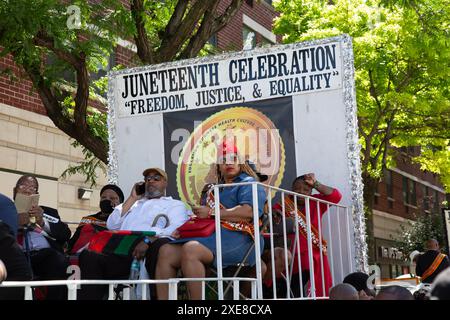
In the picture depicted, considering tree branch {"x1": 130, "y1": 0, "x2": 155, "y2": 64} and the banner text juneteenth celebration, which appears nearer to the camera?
the banner text juneteenth celebration

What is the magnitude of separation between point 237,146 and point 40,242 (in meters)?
2.29

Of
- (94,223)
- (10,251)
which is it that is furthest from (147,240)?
(10,251)

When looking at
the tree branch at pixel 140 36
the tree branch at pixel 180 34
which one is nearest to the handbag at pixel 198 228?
the tree branch at pixel 140 36

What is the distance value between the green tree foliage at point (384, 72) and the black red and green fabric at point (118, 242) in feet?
38.2

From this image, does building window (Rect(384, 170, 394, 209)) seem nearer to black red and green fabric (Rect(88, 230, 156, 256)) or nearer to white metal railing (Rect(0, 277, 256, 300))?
black red and green fabric (Rect(88, 230, 156, 256))

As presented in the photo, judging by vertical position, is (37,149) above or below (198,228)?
above

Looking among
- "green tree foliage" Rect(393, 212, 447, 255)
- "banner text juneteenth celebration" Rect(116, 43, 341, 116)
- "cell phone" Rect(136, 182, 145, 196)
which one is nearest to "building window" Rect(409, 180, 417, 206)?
"green tree foliage" Rect(393, 212, 447, 255)

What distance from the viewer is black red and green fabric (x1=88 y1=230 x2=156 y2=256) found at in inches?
230

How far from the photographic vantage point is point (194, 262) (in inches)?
209

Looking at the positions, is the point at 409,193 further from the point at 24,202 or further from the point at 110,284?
the point at 110,284

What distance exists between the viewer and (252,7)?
24.6 meters

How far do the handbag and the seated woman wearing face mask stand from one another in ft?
4.66
